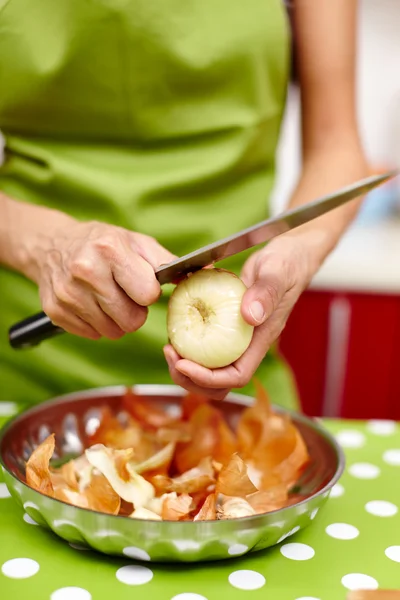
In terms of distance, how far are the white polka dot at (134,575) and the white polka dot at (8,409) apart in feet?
1.08

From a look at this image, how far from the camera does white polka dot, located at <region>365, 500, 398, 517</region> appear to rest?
669 millimetres

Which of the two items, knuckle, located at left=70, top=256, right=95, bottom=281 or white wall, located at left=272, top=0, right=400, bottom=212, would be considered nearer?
knuckle, located at left=70, top=256, right=95, bottom=281

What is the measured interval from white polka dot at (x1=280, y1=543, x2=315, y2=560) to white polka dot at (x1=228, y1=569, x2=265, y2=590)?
0.04m

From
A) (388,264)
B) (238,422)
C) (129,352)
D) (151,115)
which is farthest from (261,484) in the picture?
(388,264)

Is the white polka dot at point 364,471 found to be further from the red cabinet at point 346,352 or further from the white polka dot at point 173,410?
the red cabinet at point 346,352

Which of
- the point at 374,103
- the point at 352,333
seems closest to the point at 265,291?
the point at 352,333

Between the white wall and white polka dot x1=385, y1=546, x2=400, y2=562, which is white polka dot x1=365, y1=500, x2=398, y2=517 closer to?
white polka dot x1=385, y1=546, x2=400, y2=562

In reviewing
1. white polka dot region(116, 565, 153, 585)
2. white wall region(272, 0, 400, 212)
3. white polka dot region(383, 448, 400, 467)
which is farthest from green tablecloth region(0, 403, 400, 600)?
white wall region(272, 0, 400, 212)

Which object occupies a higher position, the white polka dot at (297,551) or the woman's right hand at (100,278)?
the woman's right hand at (100,278)

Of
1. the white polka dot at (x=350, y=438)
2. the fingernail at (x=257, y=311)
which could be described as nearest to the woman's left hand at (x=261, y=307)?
the fingernail at (x=257, y=311)

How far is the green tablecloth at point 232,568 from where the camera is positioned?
1.78 ft

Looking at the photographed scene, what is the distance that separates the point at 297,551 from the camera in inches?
23.8

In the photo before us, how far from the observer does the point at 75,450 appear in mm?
747

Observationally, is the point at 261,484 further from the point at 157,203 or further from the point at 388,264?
the point at 388,264
